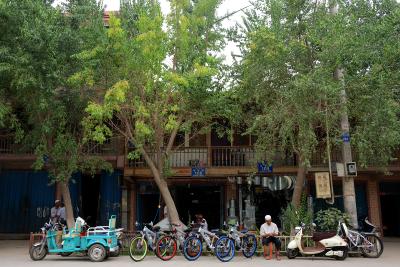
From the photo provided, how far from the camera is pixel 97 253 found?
12.7 metres

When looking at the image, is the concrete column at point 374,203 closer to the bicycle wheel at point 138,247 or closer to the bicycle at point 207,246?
the bicycle at point 207,246

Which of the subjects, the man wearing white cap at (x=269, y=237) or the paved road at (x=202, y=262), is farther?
the man wearing white cap at (x=269, y=237)

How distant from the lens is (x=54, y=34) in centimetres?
1406

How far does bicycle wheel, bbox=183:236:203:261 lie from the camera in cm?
1274

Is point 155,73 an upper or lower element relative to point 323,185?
upper

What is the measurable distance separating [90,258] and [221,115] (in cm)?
665

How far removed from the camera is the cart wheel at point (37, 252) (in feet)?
43.0

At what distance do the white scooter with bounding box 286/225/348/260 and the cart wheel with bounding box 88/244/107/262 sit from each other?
18.0 ft

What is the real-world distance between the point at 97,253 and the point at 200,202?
870 cm

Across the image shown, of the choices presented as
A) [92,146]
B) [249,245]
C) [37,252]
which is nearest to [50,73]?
[92,146]

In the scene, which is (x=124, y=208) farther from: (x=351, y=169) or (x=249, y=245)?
(x=351, y=169)

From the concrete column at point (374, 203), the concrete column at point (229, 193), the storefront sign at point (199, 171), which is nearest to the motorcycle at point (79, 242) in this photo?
the storefront sign at point (199, 171)

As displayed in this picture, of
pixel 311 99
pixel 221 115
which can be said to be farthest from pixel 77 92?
pixel 311 99

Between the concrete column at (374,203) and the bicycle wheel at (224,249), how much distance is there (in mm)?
9854
